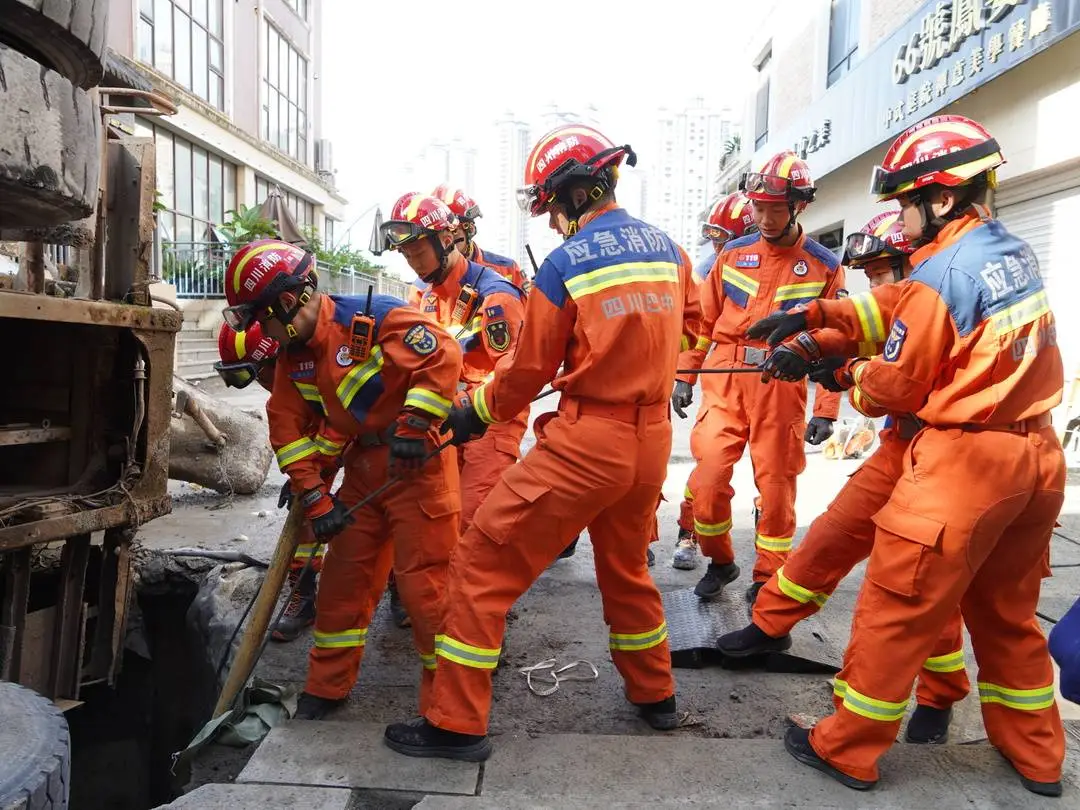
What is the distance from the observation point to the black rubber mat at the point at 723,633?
3.39 meters

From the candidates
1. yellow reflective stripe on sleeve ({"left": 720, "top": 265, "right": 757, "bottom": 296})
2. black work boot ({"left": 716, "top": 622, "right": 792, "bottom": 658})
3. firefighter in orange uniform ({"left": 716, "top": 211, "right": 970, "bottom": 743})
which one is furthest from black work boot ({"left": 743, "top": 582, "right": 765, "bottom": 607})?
yellow reflective stripe on sleeve ({"left": 720, "top": 265, "right": 757, "bottom": 296})

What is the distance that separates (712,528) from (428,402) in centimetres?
178

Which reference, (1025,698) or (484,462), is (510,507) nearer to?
(484,462)

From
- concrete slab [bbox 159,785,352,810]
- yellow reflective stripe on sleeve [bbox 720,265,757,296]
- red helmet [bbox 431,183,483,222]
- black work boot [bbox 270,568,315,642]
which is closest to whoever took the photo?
concrete slab [bbox 159,785,352,810]

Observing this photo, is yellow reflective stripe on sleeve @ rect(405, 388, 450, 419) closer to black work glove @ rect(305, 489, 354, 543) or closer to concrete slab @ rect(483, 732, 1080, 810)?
black work glove @ rect(305, 489, 354, 543)

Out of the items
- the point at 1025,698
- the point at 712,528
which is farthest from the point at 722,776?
the point at 712,528

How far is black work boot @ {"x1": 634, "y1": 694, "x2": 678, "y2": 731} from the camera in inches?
114

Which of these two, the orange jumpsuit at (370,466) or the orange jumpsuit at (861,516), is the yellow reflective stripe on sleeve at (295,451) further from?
the orange jumpsuit at (861,516)

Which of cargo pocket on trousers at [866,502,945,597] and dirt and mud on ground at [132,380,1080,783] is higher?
cargo pocket on trousers at [866,502,945,597]

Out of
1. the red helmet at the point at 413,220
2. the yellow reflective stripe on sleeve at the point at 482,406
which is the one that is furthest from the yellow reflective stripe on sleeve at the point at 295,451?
the red helmet at the point at 413,220

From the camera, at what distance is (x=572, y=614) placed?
4.09 metres

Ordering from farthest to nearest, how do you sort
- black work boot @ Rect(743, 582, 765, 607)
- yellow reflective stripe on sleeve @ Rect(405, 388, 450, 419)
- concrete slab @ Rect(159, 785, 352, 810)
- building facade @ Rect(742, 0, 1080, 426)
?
building facade @ Rect(742, 0, 1080, 426) → black work boot @ Rect(743, 582, 765, 607) → yellow reflective stripe on sleeve @ Rect(405, 388, 450, 419) → concrete slab @ Rect(159, 785, 352, 810)

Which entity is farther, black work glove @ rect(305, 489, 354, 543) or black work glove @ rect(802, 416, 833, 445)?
black work glove @ rect(802, 416, 833, 445)

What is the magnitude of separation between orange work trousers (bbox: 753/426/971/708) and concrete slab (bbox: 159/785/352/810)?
1.71m
